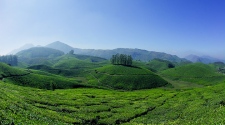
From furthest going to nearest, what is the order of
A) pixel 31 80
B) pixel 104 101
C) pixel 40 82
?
pixel 40 82, pixel 31 80, pixel 104 101

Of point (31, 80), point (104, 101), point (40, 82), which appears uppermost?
point (104, 101)

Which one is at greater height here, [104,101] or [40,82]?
[104,101]

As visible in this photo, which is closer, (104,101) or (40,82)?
(104,101)

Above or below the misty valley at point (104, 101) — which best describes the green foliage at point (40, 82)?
below

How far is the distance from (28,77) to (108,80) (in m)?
79.8

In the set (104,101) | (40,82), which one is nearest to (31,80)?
(40,82)

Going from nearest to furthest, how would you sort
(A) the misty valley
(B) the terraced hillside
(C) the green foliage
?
1. (A) the misty valley
2. (B) the terraced hillside
3. (C) the green foliage

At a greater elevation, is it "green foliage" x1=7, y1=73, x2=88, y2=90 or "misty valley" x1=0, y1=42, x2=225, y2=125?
"misty valley" x1=0, y1=42, x2=225, y2=125

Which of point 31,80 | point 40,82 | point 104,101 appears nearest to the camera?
point 104,101

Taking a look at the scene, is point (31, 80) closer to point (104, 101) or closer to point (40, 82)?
point (40, 82)

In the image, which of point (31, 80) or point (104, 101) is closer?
point (104, 101)

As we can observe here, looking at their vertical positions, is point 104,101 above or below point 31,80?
above

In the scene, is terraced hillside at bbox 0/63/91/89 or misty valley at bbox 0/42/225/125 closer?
misty valley at bbox 0/42/225/125

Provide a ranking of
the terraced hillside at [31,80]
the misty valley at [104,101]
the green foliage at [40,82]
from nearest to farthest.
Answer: the misty valley at [104,101]
the terraced hillside at [31,80]
the green foliage at [40,82]
